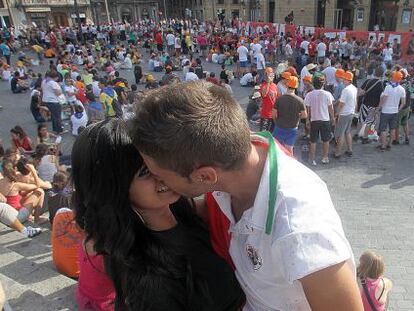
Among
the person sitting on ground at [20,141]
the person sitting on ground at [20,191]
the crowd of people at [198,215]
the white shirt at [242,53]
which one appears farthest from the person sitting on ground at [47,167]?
the white shirt at [242,53]

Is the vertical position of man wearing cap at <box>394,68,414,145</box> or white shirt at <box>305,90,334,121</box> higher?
white shirt at <box>305,90,334,121</box>

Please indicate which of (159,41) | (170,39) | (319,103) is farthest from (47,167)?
(159,41)

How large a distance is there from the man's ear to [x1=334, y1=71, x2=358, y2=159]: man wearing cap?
6.82m

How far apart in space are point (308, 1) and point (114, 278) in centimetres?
3482

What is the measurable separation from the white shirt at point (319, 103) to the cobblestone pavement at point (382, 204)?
1.06m

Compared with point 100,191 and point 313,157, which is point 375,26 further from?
point 100,191

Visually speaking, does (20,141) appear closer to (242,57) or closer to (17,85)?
(17,85)

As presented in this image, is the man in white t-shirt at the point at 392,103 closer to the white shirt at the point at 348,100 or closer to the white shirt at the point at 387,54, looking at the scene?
the white shirt at the point at 348,100

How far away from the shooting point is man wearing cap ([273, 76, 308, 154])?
660 centimetres

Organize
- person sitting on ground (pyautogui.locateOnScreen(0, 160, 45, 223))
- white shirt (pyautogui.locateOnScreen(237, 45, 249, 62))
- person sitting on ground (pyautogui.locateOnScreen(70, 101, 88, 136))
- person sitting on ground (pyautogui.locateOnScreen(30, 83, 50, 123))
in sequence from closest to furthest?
1. person sitting on ground (pyautogui.locateOnScreen(0, 160, 45, 223))
2. person sitting on ground (pyautogui.locateOnScreen(70, 101, 88, 136))
3. person sitting on ground (pyautogui.locateOnScreen(30, 83, 50, 123))
4. white shirt (pyautogui.locateOnScreen(237, 45, 249, 62))

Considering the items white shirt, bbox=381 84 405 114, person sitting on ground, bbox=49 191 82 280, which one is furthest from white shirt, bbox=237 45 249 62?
person sitting on ground, bbox=49 191 82 280

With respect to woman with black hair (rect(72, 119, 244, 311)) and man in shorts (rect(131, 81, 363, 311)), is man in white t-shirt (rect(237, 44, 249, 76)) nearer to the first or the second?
woman with black hair (rect(72, 119, 244, 311))

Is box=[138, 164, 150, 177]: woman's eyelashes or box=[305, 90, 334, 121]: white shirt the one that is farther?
box=[305, 90, 334, 121]: white shirt

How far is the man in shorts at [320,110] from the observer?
7023mm
